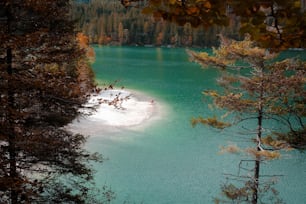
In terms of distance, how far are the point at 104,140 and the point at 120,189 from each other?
6602 millimetres

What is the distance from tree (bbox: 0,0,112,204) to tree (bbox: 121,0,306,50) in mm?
4761

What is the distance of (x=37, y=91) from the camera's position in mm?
6898

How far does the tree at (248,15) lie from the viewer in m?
1.22

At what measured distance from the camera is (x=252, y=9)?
121 cm

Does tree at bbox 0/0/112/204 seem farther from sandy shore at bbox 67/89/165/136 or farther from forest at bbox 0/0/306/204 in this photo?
sandy shore at bbox 67/89/165/136

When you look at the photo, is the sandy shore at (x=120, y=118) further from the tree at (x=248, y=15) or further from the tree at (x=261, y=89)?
the tree at (x=248, y=15)

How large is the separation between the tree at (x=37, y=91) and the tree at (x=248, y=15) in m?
4.76

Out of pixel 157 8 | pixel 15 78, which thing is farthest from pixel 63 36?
pixel 157 8

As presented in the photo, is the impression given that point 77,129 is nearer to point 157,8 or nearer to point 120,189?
point 120,189

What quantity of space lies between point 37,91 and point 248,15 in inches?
242

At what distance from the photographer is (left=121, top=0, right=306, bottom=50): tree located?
1224 millimetres

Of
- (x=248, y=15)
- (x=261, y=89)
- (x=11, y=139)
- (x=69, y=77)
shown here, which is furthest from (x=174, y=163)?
(x=248, y=15)

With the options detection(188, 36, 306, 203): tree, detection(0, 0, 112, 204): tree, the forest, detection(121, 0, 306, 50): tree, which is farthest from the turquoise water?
detection(121, 0, 306, 50): tree

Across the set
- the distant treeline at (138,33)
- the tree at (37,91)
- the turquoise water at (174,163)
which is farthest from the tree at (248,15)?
the distant treeline at (138,33)
